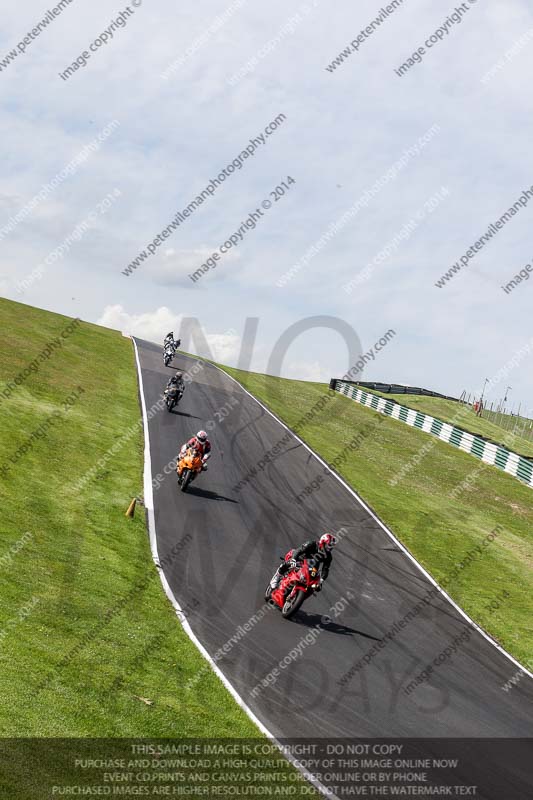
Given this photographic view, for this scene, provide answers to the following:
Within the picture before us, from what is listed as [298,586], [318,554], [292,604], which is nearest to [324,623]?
[292,604]

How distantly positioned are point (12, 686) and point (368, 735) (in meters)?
5.03

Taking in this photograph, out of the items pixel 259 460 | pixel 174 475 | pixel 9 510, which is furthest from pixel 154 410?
pixel 9 510

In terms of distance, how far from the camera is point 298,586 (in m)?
15.4

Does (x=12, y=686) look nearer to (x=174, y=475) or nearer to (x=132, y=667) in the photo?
(x=132, y=667)

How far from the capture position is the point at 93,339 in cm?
5259

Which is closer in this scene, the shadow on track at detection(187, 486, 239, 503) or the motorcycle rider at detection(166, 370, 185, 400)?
the shadow on track at detection(187, 486, 239, 503)

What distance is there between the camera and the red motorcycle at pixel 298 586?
15.3 meters

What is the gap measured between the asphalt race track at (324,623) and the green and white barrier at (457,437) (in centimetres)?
1525

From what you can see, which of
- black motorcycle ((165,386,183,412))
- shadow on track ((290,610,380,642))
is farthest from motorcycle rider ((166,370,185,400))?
shadow on track ((290,610,380,642))

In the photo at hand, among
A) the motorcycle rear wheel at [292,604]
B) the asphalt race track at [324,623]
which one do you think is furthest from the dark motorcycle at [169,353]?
the motorcycle rear wheel at [292,604]

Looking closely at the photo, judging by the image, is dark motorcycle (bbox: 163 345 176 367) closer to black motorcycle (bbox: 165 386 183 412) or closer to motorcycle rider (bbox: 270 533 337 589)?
black motorcycle (bbox: 165 386 183 412)

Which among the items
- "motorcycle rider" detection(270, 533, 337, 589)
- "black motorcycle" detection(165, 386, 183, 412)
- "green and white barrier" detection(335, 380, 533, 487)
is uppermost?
"green and white barrier" detection(335, 380, 533, 487)

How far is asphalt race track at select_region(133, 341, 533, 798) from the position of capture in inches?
482

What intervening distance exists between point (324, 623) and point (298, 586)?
41.5 inches
